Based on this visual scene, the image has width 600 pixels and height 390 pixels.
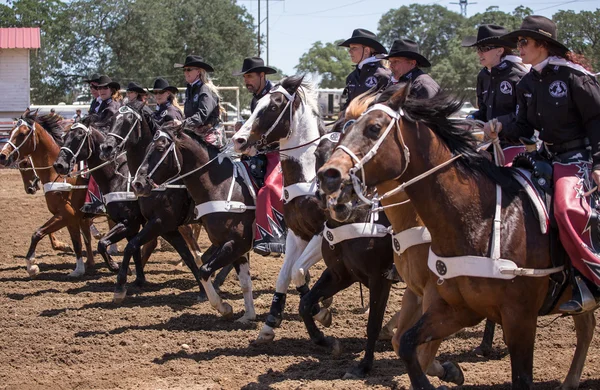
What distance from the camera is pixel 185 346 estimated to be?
7.35 meters

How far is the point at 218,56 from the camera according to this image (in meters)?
45.0

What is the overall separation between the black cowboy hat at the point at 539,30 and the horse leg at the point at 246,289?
4.56 metres

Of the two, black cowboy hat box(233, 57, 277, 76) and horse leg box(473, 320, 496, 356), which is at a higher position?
black cowboy hat box(233, 57, 277, 76)

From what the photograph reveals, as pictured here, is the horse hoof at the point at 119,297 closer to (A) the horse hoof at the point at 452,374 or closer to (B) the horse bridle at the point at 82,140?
(B) the horse bridle at the point at 82,140

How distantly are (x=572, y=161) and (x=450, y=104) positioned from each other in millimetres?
1011

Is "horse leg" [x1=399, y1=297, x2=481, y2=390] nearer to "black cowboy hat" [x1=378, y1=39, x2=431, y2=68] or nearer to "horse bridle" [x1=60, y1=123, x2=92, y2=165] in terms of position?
→ "black cowboy hat" [x1=378, y1=39, x2=431, y2=68]

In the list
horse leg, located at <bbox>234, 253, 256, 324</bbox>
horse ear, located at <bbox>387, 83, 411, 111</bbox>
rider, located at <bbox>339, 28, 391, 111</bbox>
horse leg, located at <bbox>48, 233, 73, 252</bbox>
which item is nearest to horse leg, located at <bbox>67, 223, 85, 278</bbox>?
horse leg, located at <bbox>48, 233, 73, 252</bbox>

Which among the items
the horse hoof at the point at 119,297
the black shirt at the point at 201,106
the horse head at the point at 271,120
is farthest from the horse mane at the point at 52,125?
the horse head at the point at 271,120

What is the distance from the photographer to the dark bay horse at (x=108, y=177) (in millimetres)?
10317

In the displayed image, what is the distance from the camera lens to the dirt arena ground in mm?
6172

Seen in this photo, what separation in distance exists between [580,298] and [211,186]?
4.72m

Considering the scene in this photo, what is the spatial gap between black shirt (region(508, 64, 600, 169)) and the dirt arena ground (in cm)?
213

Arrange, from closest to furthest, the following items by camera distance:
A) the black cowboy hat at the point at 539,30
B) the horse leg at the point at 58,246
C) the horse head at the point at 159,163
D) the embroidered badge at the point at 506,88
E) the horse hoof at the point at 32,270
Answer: the black cowboy hat at the point at 539,30
the embroidered badge at the point at 506,88
the horse head at the point at 159,163
the horse hoof at the point at 32,270
the horse leg at the point at 58,246

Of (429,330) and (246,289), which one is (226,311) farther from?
(429,330)
